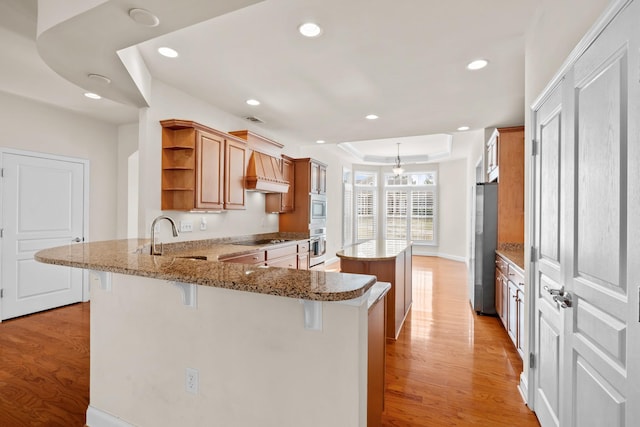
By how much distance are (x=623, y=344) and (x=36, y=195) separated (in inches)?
224

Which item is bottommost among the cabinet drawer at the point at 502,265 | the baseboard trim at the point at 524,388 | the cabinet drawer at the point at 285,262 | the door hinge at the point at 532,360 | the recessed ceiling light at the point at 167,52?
the baseboard trim at the point at 524,388

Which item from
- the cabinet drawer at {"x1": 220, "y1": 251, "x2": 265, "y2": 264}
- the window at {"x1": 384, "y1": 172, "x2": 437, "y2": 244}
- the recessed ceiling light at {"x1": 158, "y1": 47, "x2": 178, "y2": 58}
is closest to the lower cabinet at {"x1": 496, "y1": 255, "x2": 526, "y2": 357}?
the cabinet drawer at {"x1": 220, "y1": 251, "x2": 265, "y2": 264}

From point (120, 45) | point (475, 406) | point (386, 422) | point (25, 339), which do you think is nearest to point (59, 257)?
point (120, 45)

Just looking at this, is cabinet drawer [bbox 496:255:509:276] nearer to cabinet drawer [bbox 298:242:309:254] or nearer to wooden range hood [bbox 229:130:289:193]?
cabinet drawer [bbox 298:242:309:254]

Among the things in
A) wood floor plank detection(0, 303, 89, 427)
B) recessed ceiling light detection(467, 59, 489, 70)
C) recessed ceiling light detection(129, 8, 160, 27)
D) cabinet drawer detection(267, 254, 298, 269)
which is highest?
recessed ceiling light detection(467, 59, 489, 70)

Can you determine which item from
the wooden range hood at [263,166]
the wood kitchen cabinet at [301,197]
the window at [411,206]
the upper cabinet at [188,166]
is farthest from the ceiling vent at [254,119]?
the window at [411,206]

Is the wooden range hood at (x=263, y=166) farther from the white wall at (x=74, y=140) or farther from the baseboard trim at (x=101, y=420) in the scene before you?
the baseboard trim at (x=101, y=420)

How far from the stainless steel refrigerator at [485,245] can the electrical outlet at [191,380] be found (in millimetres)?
3623

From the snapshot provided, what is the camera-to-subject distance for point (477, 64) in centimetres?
291

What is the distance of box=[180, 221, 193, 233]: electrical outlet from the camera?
3578 millimetres

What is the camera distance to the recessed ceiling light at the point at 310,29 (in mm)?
2322

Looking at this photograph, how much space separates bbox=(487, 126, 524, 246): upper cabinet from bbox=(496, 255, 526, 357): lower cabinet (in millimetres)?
428

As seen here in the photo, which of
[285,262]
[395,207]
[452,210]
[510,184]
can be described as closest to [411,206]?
[395,207]

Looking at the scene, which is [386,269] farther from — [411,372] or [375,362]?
[375,362]
